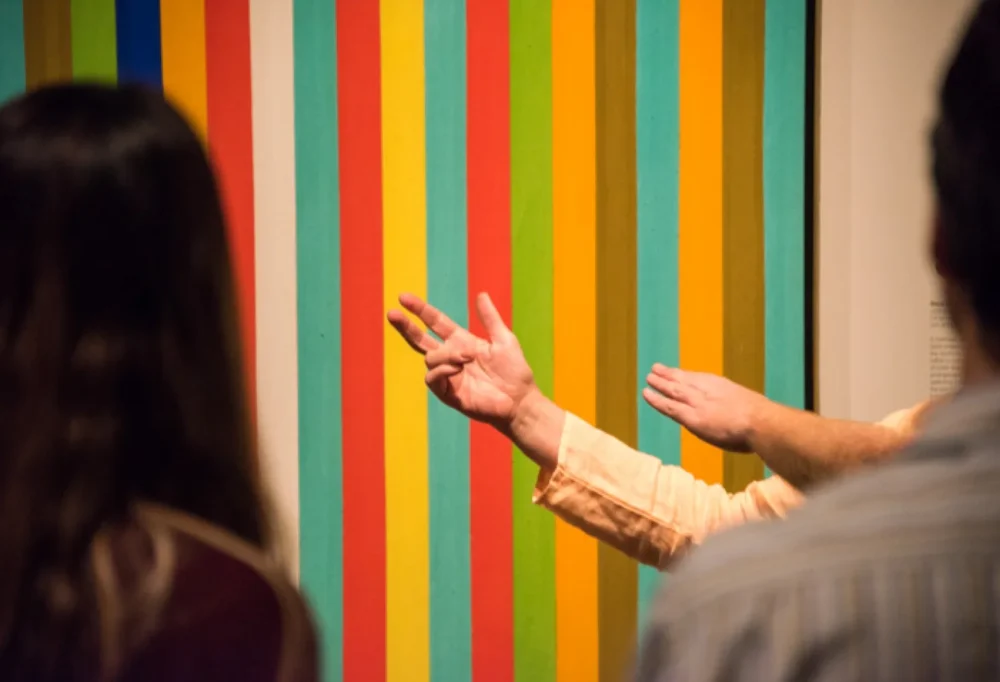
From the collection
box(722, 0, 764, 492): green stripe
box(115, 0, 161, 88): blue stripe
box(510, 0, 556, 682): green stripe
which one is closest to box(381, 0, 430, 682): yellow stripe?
box(510, 0, 556, 682): green stripe

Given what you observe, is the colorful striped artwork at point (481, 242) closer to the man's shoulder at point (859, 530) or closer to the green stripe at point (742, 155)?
the green stripe at point (742, 155)

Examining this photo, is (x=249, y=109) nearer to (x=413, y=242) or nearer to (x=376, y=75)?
(x=376, y=75)

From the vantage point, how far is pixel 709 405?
A: 1266mm

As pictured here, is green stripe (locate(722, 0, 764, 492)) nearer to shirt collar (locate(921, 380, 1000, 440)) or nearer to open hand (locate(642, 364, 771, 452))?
open hand (locate(642, 364, 771, 452))

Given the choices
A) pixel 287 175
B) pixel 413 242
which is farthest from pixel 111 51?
pixel 413 242

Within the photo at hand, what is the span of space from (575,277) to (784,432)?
43cm

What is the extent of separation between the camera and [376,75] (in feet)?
4.75

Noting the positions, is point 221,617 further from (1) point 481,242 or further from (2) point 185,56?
(2) point 185,56

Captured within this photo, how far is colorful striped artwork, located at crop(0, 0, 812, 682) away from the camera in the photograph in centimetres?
144

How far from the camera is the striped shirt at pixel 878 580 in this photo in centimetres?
45

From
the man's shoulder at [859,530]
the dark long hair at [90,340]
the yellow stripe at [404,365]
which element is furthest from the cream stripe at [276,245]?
the man's shoulder at [859,530]

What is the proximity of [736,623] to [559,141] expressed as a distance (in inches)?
42.3

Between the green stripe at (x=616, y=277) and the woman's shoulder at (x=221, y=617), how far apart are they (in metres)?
0.93

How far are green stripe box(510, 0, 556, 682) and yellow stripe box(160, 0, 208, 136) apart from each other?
0.52m
